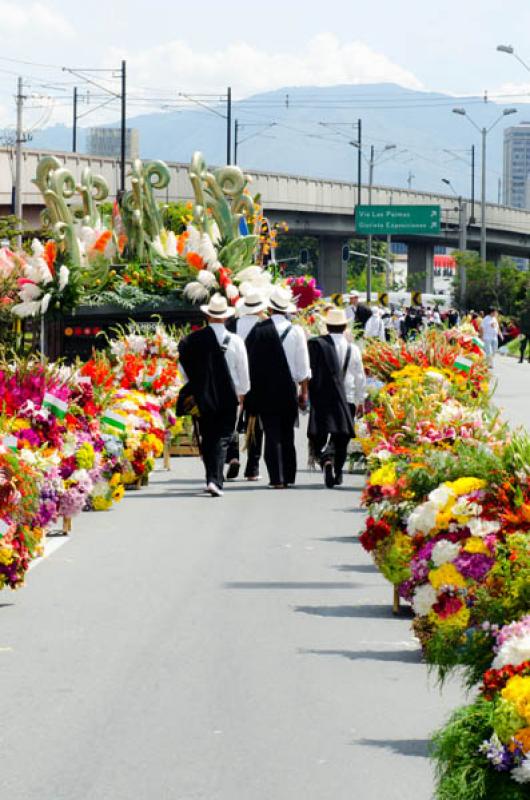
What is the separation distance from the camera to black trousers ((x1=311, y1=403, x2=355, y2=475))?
18.4 meters

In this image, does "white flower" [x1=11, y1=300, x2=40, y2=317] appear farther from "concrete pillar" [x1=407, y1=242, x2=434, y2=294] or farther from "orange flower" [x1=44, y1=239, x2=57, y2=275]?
"concrete pillar" [x1=407, y1=242, x2=434, y2=294]

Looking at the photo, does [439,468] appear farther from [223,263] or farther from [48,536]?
[223,263]

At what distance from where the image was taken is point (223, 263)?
25.0 metres

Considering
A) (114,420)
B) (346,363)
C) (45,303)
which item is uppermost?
(45,303)

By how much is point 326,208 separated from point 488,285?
9.97m

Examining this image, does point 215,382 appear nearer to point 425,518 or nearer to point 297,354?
point 297,354

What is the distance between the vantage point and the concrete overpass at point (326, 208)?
73750 millimetres

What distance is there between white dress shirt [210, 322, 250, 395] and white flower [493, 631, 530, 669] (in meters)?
11.6

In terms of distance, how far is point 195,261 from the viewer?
24844 millimetres

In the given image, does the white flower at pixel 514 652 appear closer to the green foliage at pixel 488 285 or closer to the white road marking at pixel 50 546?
the white road marking at pixel 50 546

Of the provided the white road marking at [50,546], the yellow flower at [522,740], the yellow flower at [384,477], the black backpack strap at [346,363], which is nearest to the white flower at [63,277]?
the black backpack strap at [346,363]

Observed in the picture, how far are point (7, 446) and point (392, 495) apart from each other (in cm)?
257

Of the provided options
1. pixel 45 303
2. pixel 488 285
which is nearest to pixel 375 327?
pixel 45 303

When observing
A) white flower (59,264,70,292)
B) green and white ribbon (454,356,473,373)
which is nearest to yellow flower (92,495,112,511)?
green and white ribbon (454,356,473,373)
